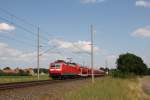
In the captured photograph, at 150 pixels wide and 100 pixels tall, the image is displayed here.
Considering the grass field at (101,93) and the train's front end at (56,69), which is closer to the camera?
the grass field at (101,93)

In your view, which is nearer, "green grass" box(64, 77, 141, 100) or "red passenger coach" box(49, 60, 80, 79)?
"green grass" box(64, 77, 141, 100)

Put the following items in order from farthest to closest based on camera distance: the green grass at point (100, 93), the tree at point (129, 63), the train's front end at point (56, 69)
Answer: the tree at point (129, 63) < the train's front end at point (56, 69) < the green grass at point (100, 93)

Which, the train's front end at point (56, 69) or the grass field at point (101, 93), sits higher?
the train's front end at point (56, 69)

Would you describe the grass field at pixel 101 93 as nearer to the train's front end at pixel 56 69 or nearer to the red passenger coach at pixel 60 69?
the train's front end at pixel 56 69

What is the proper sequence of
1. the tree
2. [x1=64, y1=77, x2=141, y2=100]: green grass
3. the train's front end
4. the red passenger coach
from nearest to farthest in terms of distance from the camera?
1. [x1=64, y1=77, x2=141, y2=100]: green grass
2. the train's front end
3. the red passenger coach
4. the tree

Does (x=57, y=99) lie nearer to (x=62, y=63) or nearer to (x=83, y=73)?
(x=62, y=63)

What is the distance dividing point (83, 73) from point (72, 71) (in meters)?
14.8

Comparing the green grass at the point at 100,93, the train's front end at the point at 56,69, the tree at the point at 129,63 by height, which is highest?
the tree at the point at 129,63

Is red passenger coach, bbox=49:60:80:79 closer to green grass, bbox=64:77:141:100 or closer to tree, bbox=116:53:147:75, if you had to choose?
green grass, bbox=64:77:141:100

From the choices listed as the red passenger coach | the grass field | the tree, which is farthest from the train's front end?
the tree

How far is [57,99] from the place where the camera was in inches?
767

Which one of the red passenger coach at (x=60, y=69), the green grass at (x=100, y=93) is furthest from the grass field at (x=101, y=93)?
the red passenger coach at (x=60, y=69)

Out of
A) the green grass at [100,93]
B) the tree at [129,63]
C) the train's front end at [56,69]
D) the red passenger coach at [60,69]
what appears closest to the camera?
the green grass at [100,93]

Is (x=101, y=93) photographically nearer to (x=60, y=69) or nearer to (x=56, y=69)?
(x=60, y=69)
